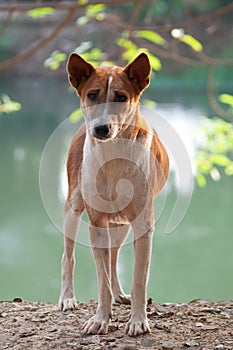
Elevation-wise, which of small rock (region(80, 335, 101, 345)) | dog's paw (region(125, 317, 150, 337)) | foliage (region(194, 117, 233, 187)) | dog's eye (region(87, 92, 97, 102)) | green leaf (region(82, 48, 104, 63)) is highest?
green leaf (region(82, 48, 104, 63))

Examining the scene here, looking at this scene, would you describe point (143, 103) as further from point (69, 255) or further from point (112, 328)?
point (112, 328)

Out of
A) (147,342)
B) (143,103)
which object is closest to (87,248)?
(143,103)

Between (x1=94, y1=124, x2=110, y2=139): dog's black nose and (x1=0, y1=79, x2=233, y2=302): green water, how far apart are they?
12.7ft

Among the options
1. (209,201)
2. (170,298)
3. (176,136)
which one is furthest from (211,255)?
(176,136)

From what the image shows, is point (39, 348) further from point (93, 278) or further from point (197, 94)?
point (197, 94)

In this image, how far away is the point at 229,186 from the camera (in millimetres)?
9023

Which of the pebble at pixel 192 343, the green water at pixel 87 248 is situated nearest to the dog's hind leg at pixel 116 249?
the pebble at pixel 192 343

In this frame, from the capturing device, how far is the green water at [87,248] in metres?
5.68

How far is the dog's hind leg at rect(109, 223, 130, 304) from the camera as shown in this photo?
88.0 inches

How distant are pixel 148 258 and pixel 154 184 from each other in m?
0.23

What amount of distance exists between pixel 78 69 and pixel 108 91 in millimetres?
144

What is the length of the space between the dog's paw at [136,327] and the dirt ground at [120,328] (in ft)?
0.05

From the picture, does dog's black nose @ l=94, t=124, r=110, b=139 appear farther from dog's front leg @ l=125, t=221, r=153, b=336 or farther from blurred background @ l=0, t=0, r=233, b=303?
blurred background @ l=0, t=0, r=233, b=303

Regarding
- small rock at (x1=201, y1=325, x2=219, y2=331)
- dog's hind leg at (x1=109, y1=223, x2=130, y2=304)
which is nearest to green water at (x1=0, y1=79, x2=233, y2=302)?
dog's hind leg at (x1=109, y1=223, x2=130, y2=304)
